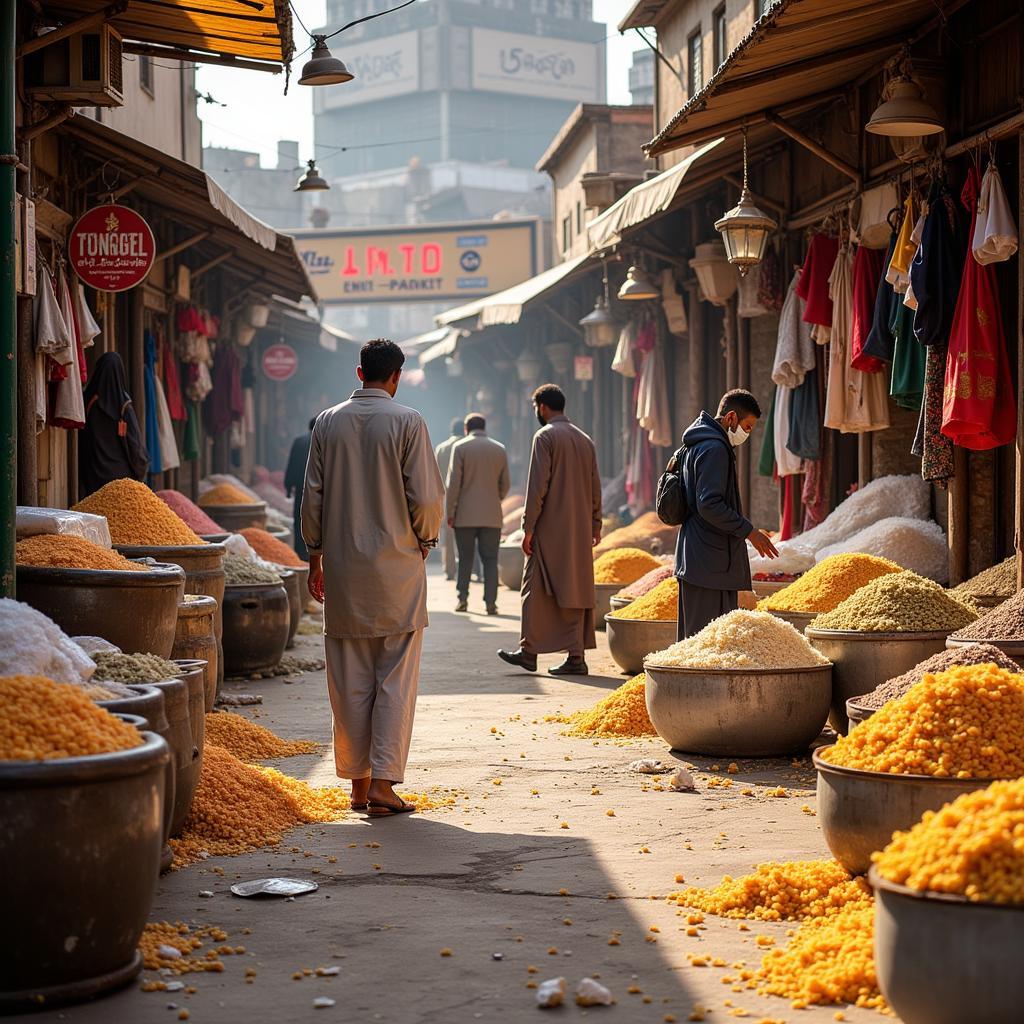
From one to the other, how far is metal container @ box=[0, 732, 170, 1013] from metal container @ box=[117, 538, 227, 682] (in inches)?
192

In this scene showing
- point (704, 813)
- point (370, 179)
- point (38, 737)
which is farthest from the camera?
point (370, 179)

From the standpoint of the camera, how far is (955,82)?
9656 mm

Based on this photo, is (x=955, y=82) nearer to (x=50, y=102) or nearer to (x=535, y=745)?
(x=535, y=745)

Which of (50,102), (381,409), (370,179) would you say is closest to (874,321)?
(381,409)

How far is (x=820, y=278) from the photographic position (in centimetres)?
1185

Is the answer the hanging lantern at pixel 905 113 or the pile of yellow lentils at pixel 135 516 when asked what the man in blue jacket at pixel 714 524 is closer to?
the hanging lantern at pixel 905 113

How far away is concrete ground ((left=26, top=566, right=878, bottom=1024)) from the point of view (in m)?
4.17

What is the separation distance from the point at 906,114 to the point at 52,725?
630 cm

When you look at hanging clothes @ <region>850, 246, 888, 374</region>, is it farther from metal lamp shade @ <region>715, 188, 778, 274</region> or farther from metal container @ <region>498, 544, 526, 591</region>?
metal container @ <region>498, 544, 526, 591</region>

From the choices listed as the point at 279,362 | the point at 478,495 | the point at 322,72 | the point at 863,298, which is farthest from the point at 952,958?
the point at 279,362

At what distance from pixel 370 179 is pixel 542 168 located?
1862 inches

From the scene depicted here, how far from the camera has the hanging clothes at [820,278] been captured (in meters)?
11.8

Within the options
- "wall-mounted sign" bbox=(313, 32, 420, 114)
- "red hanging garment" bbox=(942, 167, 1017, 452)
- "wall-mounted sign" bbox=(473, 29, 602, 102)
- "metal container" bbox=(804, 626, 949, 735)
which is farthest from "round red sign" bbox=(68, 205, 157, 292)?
"wall-mounted sign" bbox=(313, 32, 420, 114)

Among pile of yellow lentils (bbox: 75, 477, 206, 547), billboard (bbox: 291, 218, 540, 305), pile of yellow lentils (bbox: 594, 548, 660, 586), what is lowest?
pile of yellow lentils (bbox: 594, 548, 660, 586)
